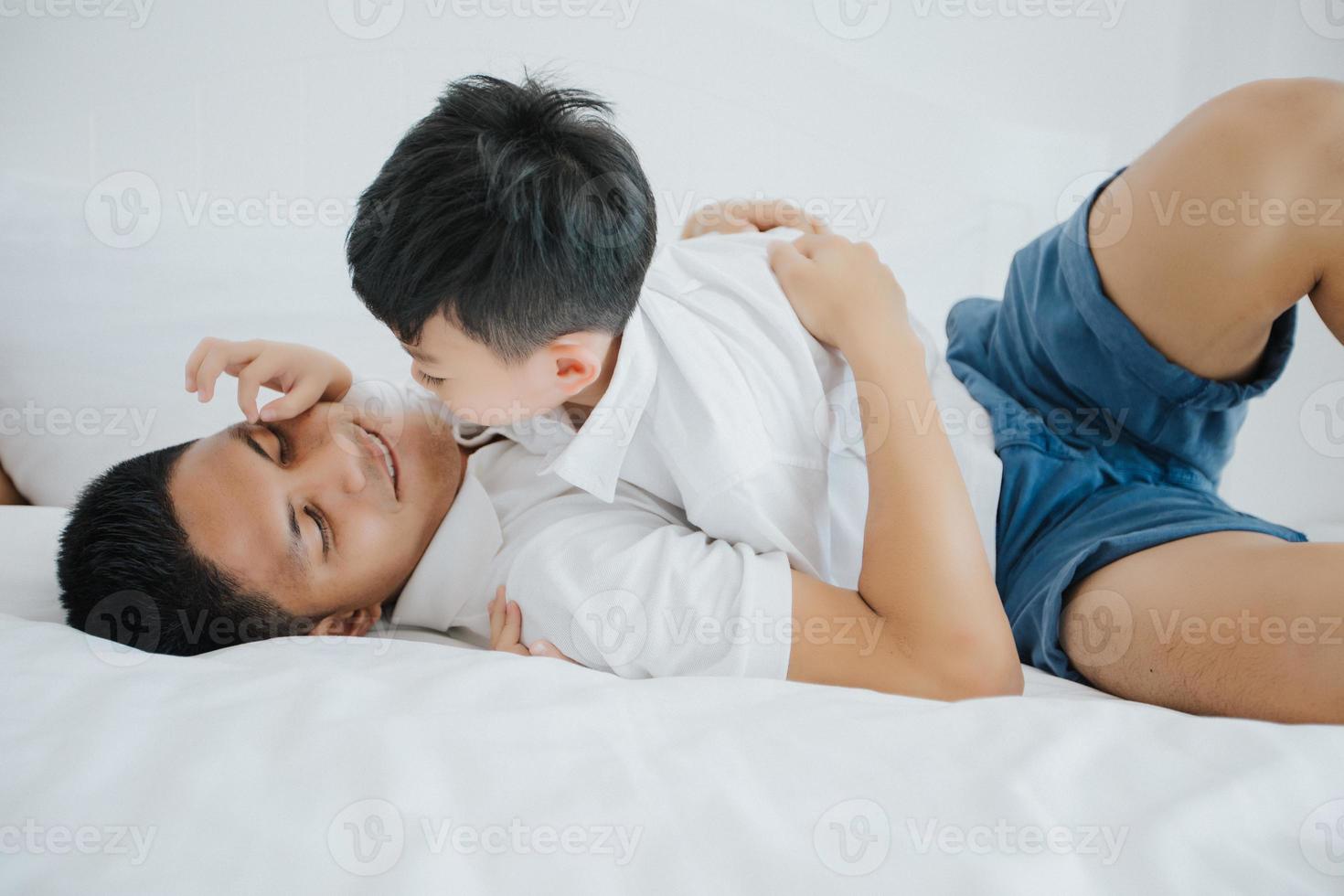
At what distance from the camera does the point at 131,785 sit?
0.51 meters

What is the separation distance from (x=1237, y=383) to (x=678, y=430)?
57 cm

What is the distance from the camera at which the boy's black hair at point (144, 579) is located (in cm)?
79

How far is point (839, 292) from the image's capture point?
92cm

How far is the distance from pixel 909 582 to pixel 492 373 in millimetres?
399

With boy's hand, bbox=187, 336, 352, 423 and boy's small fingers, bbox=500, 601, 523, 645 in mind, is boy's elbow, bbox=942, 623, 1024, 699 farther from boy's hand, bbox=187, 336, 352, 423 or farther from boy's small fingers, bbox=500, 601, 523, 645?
boy's hand, bbox=187, 336, 352, 423

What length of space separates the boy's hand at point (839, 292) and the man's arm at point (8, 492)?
40.0 inches

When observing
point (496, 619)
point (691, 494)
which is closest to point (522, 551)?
point (496, 619)

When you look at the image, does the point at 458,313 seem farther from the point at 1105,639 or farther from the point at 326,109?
the point at 326,109

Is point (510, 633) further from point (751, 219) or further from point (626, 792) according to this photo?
point (751, 219)

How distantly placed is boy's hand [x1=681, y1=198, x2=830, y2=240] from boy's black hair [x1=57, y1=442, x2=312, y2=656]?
72 cm

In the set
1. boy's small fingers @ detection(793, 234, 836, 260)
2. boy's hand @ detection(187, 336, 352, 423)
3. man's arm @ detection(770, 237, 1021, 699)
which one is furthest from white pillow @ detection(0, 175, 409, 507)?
man's arm @ detection(770, 237, 1021, 699)

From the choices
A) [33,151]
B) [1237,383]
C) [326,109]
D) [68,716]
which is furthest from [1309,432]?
[33,151]

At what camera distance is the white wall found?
4.04ft

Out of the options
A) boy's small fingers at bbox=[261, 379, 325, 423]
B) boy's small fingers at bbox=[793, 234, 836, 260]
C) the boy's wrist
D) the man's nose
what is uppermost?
boy's small fingers at bbox=[793, 234, 836, 260]
